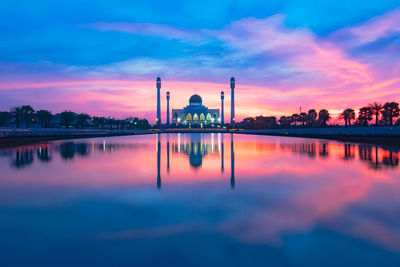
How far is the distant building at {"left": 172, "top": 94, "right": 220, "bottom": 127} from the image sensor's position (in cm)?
15125

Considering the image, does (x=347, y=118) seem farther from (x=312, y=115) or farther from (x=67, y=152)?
(x=67, y=152)

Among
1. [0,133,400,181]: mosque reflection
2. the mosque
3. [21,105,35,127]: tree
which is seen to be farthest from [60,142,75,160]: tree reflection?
the mosque

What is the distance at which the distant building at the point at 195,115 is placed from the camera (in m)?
151

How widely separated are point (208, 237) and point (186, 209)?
5.32ft

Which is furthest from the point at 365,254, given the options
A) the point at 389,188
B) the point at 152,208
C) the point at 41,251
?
the point at 389,188

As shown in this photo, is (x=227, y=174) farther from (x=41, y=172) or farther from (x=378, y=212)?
(x=41, y=172)

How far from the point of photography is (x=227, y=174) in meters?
11.0

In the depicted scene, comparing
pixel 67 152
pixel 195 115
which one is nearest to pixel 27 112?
pixel 67 152

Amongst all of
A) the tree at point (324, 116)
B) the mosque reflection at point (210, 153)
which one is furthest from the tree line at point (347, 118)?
the mosque reflection at point (210, 153)

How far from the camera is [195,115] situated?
496 feet

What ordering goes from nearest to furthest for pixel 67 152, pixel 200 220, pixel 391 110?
pixel 200 220 → pixel 67 152 → pixel 391 110

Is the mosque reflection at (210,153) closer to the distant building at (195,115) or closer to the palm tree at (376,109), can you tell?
the palm tree at (376,109)

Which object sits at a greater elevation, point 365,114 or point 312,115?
point 312,115

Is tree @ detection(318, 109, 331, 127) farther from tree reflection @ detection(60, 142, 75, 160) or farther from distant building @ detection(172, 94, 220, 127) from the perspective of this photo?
distant building @ detection(172, 94, 220, 127)
